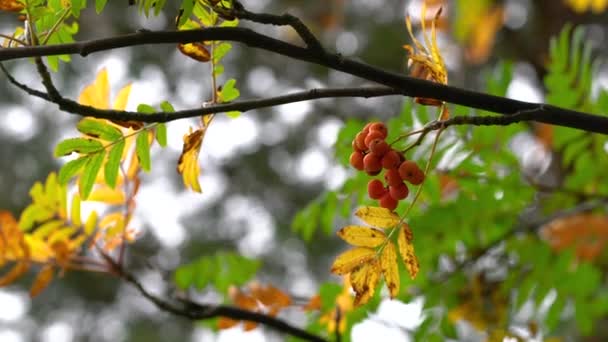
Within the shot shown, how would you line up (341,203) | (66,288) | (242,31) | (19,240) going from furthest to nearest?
1. (66,288)
2. (341,203)
3. (19,240)
4. (242,31)

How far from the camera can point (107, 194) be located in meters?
1.02

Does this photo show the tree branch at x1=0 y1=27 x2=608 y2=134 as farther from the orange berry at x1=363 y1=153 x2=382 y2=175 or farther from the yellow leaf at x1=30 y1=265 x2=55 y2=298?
the yellow leaf at x1=30 y1=265 x2=55 y2=298

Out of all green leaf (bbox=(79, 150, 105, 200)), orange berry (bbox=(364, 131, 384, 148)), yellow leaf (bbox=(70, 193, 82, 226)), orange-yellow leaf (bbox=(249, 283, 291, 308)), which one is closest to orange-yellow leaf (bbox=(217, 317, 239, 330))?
orange-yellow leaf (bbox=(249, 283, 291, 308))

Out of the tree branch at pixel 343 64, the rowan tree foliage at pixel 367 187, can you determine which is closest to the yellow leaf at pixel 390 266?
the rowan tree foliage at pixel 367 187

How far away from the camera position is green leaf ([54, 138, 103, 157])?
0.63 m

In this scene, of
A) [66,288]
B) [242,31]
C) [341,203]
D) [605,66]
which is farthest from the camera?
[66,288]

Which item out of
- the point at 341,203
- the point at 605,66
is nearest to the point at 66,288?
the point at 605,66

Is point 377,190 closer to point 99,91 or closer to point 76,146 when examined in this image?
point 76,146

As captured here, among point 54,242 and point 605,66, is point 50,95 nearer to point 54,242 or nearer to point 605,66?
point 54,242

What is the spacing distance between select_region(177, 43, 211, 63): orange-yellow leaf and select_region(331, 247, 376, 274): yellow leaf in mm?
196

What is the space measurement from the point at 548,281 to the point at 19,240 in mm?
862

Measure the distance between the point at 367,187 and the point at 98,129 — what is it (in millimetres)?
298

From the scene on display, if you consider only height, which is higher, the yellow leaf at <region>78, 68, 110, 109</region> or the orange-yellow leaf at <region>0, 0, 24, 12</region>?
the orange-yellow leaf at <region>0, 0, 24, 12</region>

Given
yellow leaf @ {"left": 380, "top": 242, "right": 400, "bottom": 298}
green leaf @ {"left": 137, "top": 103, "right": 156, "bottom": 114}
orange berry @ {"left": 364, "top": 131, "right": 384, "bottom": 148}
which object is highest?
orange berry @ {"left": 364, "top": 131, "right": 384, "bottom": 148}
